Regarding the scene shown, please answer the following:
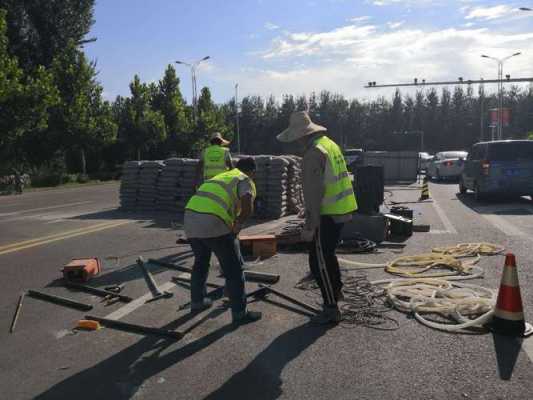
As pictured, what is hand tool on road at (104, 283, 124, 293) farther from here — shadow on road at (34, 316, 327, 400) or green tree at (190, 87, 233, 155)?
green tree at (190, 87, 233, 155)

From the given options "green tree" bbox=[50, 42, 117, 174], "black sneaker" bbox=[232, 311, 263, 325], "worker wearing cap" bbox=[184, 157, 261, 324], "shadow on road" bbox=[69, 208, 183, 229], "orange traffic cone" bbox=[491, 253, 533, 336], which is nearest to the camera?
"orange traffic cone" bbox=[491, 253, 533, 336]

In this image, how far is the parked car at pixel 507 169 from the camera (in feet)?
Answer: 49.8

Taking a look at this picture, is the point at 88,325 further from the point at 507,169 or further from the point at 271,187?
the point at 507,169

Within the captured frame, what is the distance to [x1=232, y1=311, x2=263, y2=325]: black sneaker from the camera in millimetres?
5281

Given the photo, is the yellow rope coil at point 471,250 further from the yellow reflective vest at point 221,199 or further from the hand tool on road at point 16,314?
the hand tool on road at point 16,314

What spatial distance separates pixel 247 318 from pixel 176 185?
33.3 ft

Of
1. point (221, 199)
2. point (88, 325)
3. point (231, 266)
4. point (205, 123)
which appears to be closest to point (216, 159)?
point (221, 199)

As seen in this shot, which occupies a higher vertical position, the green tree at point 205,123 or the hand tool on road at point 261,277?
the green tree at point 205,123

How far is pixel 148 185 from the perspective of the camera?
15.6 m

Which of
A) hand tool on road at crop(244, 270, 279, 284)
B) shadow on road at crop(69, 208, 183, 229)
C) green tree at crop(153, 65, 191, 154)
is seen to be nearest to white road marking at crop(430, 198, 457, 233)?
hand tool on road at crop(244, 270, 279, 284)

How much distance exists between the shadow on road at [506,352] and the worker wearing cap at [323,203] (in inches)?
55.3

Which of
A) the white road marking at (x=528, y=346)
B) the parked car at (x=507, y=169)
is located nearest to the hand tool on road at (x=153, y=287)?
the white road marking at (x=528, y=346)

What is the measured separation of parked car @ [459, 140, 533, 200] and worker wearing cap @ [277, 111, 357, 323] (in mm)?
11416

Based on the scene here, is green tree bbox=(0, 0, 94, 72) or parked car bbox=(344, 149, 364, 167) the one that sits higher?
green tree bbox=(0, 0, 94, 72)
